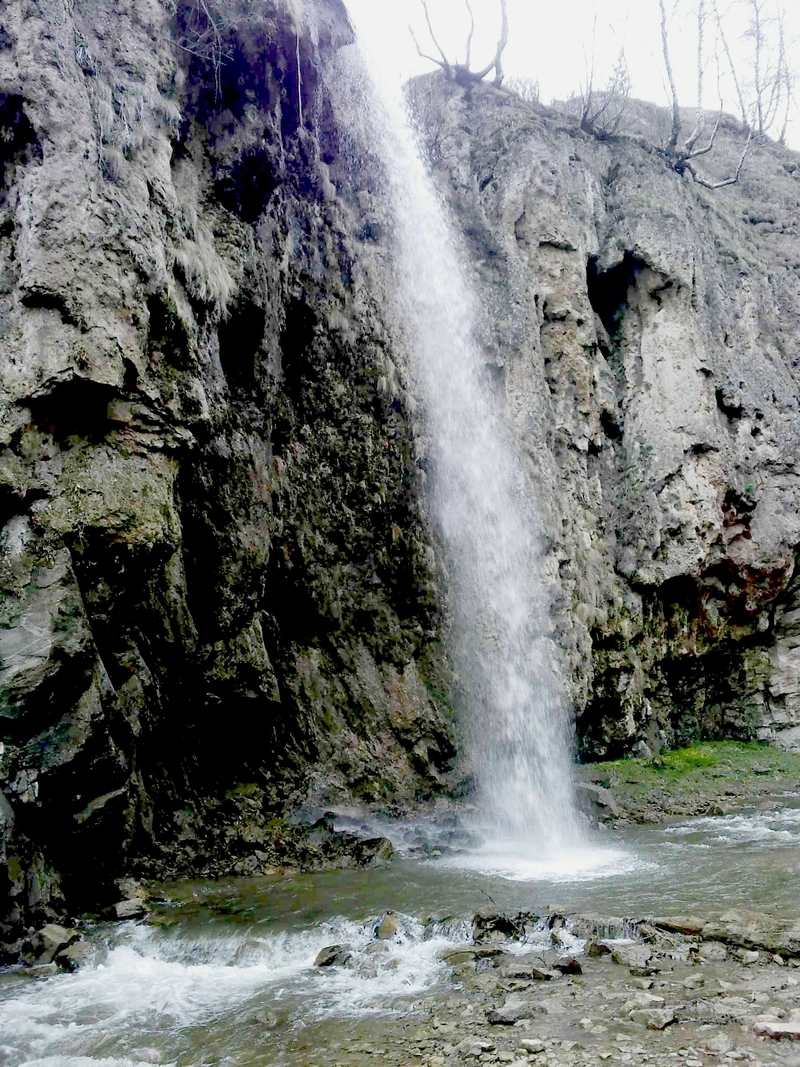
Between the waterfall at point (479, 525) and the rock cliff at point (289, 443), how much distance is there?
1.63 ft

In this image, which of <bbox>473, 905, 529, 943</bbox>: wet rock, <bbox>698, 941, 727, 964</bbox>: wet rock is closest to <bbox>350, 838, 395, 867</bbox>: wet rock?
<bbox>473, 905, 529, 943</bbox>: wet rock

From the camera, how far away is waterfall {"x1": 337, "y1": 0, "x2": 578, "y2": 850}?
10953 millimetres

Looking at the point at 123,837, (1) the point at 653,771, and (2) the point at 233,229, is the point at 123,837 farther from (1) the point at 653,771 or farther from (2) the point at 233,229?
(1) the point at 653,771

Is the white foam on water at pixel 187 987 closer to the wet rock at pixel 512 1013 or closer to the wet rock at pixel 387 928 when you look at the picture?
the wet rock at pixel 387 928

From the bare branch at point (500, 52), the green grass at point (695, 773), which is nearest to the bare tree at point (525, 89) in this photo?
the bare branch at point (500, 52)

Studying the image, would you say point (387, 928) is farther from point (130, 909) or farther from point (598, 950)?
point (130, 909)

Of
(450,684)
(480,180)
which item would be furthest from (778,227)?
(450,684)

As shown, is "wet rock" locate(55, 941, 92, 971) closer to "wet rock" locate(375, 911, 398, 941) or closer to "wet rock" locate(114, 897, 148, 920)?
"wet rock" locate(114, 897, 148, 920)

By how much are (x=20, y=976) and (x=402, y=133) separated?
621 inches

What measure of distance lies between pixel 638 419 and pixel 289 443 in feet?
27.3

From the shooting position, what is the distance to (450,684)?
11.2 meters

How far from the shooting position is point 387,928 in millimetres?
5703

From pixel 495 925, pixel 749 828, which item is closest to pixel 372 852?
pixel 495 925

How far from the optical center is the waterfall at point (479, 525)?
1095 cm
